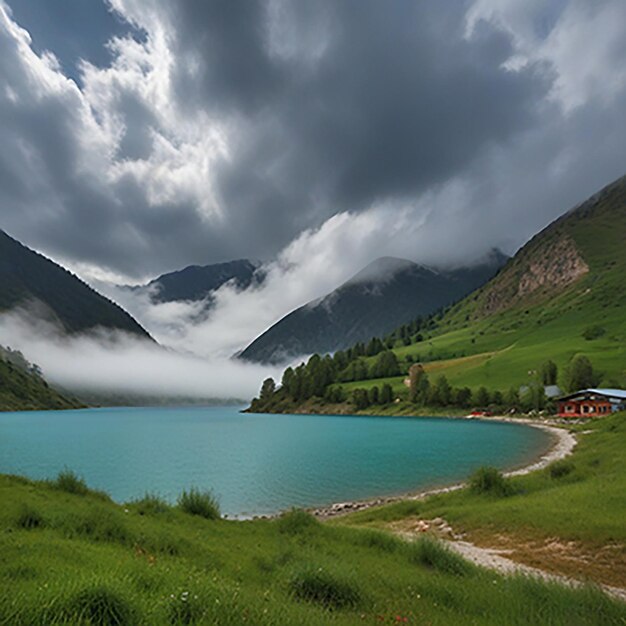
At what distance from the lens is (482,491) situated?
30.4m

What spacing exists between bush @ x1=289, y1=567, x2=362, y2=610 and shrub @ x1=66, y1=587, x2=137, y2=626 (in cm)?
464

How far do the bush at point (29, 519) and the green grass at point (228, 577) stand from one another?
0.19 feet

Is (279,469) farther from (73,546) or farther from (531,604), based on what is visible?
(531,604)

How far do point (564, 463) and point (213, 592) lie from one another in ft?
116

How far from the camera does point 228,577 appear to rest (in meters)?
10.8

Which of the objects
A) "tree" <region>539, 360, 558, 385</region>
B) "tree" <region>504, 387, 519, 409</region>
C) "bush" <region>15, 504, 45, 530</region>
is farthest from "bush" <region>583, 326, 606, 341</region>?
"bush" <region>15, 504, 45, 530</region>

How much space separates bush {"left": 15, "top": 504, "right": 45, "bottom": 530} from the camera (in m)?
14.0

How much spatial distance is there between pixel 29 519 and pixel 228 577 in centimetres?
808

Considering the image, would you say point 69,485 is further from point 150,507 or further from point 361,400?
point 361,400

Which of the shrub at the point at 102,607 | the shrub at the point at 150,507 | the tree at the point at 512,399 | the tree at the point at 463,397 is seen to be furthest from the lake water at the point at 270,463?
the tree at the point at 463,397

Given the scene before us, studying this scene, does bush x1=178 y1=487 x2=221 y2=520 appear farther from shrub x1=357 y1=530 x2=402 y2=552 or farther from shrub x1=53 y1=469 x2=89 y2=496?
shrub x1=357 y1=530 x2=402 y2=552

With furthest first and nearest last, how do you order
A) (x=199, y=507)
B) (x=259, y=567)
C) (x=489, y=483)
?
(x=489, y=483) → (x=199, y=507) → (x=259, y=567)

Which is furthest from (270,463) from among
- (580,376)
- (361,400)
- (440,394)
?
(361,400)

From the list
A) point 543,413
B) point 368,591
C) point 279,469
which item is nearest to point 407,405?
point 543,413
